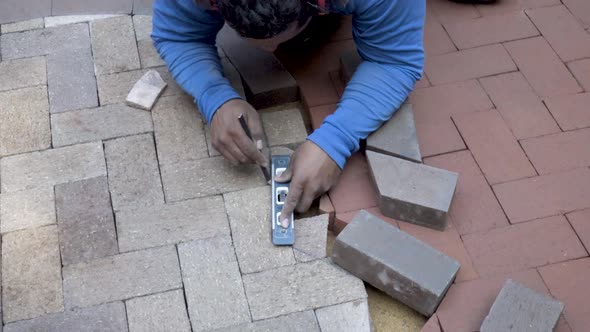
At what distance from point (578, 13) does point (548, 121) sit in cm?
77

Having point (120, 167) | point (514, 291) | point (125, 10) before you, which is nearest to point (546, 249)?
Answer: point (514, 291)

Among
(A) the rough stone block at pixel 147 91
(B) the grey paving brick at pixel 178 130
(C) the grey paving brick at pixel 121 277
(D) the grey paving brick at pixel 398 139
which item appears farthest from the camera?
(A) the rough stone block at pixel 147 91

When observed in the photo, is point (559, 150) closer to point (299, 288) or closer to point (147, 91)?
point (299, 288)

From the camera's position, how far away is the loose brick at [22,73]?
2.93 m

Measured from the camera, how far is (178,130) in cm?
275

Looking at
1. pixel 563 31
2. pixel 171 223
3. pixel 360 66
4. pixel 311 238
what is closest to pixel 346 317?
pixel 311 238

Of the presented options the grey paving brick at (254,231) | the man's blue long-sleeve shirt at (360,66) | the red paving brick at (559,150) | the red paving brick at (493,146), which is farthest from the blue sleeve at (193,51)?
the red paving brick at (559,150)

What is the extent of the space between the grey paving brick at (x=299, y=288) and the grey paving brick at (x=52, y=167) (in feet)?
2.62

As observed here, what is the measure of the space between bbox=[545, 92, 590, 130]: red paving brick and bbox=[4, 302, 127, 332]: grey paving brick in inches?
72.8

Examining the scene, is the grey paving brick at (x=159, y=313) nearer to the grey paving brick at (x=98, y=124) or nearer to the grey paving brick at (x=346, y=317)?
the grey paving brick at (x=346, y=317)

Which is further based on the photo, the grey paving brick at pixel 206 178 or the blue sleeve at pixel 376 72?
the grey paving brick at pixel 206 178

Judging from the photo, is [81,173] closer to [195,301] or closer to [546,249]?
[195,301]

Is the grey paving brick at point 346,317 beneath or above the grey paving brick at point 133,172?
above

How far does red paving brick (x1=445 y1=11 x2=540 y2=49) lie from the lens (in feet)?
10.1
